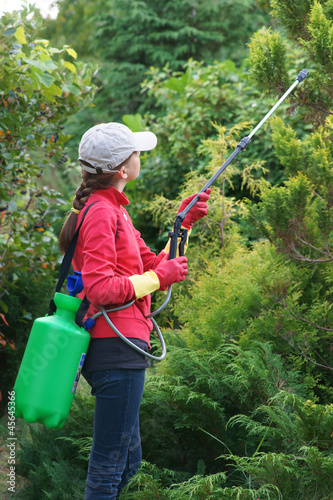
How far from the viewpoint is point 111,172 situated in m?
2.09

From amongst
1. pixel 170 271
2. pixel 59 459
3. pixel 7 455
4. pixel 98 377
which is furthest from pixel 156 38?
pixel 98 377

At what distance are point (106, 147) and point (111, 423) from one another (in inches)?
43.9

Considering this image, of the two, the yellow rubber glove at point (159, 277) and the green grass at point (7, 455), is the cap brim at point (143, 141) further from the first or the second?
the green grass at point (7, 455)

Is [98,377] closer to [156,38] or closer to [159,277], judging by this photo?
[159,277]

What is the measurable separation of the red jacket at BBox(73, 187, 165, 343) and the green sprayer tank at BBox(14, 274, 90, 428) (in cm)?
12

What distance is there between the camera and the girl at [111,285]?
6.33 ft

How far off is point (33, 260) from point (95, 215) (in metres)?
2.40

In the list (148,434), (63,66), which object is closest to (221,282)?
(148,434)

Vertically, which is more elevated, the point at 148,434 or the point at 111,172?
the point at 111,172

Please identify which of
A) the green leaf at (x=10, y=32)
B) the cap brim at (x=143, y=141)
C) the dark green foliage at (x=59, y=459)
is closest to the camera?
the cap brim at (x=143, y=141)

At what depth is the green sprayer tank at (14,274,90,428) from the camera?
1939mm

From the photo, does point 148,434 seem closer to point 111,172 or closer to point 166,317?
point 111,172

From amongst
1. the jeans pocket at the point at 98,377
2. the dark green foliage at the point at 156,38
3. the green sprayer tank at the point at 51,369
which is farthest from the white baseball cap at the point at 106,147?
the dark green foliage at the point at 156,38

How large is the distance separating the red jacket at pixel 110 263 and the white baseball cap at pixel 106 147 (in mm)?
118
